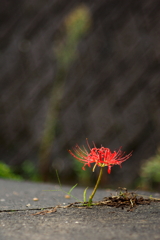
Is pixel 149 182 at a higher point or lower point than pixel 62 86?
lower

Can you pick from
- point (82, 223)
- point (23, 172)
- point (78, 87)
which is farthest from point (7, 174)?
point (82, 223)

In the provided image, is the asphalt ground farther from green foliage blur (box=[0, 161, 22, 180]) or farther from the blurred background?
green foliage blur (box=[0, 161, 22, 180])

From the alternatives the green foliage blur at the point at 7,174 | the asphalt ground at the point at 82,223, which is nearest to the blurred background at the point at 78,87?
the green foliage blur at the point at 7,174

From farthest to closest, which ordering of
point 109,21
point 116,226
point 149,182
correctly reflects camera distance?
point 109,21
point 149,182
point 116,226

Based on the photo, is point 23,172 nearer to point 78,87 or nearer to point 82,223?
point 78,87

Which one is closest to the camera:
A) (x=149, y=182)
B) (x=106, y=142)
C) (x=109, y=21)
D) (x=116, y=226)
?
(x=116, y=226)

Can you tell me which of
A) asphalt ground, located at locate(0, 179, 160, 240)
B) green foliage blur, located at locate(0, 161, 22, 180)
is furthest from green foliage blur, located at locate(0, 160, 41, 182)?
asphalt ground, located at locate(0, 179, 160, 240)

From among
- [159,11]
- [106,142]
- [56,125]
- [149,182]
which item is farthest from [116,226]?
[159,11]

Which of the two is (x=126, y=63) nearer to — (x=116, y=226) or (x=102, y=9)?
(x=102, y=9)
